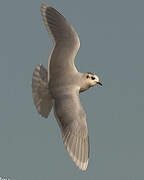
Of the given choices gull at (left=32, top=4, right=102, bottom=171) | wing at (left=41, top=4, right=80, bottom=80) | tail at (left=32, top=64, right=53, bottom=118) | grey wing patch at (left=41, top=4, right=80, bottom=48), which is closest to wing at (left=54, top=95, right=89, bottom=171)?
gull at (left=32, top=4, right=102, bottom=171)

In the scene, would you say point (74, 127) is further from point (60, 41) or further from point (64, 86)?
point (60, 41)

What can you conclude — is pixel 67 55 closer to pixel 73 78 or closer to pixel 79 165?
pixel 73 78

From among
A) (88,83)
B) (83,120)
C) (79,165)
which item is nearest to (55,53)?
(88,83)

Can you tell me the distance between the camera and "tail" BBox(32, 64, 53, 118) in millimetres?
13002

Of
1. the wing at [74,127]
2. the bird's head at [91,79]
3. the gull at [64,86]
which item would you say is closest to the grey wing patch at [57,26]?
the gull at [64,86]

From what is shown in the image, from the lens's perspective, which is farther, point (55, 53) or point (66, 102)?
point (55, 53)

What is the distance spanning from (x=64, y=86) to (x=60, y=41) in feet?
4.51

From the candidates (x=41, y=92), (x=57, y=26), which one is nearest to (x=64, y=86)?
(x=41, y=92)

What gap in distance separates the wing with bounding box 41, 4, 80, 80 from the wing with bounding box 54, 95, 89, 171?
98 centimetres

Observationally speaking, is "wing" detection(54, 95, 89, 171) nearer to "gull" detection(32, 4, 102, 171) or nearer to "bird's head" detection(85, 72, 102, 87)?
"gull" detection(32, 4, 102, 171)

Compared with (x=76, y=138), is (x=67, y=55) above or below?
above

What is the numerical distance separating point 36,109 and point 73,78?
1328 millimetres

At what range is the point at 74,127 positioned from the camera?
39.3ft

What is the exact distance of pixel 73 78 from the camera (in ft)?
41.8
